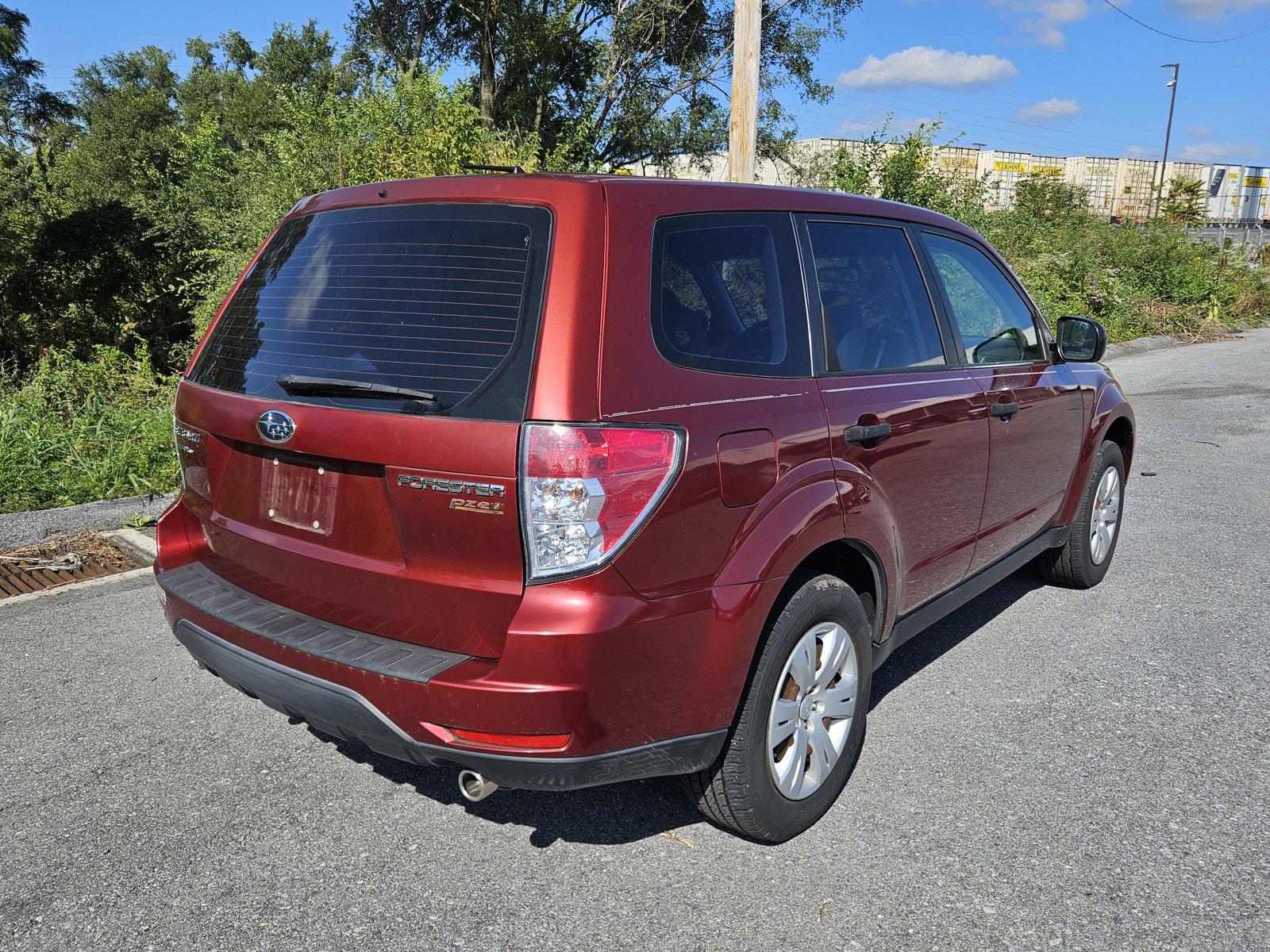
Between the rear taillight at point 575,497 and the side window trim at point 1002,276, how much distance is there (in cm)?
200

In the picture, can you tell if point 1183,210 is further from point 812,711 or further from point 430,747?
point 430,747

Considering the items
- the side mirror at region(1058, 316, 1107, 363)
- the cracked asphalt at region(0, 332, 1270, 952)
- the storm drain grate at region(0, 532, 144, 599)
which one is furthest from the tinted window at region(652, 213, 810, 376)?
the storm drain grate at region(0, 532, 144, 599)

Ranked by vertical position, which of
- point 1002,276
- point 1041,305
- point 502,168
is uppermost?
point 502,168

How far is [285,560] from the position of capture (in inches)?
104

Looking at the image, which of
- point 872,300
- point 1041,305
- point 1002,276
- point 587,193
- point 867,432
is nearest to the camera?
point 587,193

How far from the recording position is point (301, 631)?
257 cm

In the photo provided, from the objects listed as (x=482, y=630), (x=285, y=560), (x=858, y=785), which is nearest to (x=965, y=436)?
(x=858, y=785)

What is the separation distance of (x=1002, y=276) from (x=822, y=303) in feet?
5.57

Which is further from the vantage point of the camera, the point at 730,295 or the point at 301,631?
the point at 730,295

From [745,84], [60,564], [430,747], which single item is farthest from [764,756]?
[745,84]

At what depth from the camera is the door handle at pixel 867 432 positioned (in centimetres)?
292

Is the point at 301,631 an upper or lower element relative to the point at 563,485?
lower

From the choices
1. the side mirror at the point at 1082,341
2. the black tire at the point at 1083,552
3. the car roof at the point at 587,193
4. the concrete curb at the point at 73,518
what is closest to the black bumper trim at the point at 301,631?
the car roof at the point at 587,193

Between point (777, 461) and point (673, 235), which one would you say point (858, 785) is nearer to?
point (777, 461)
